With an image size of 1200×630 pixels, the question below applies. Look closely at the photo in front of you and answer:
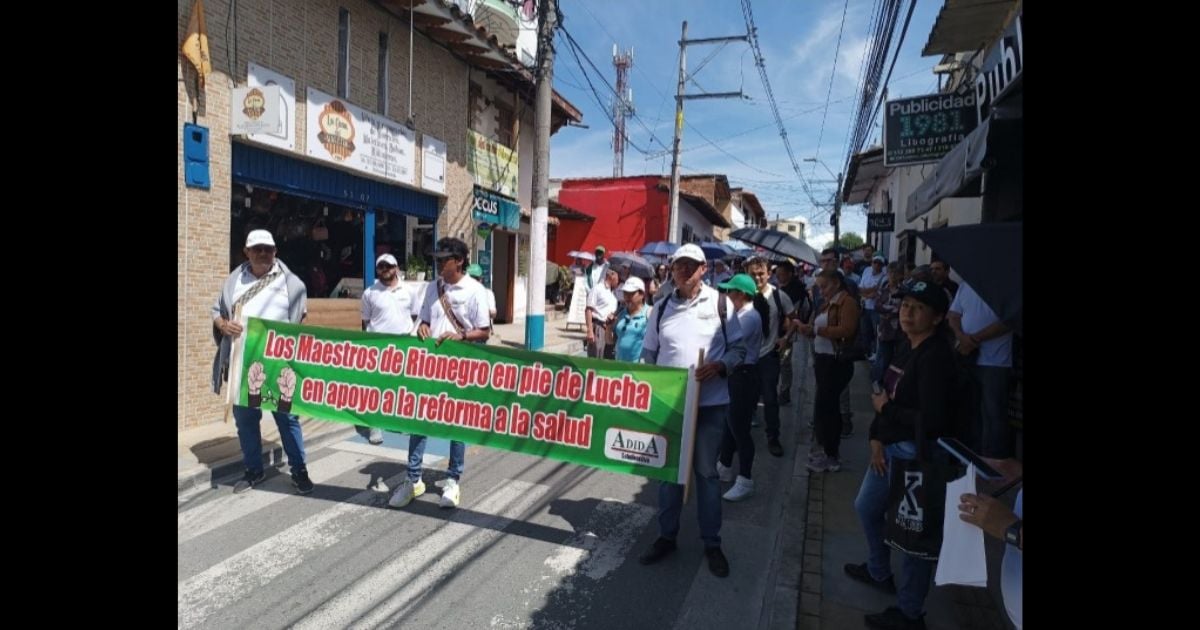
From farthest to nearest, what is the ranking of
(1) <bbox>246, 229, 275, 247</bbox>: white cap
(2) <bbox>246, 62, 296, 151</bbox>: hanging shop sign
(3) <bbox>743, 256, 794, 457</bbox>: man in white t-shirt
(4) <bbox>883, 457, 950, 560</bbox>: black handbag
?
(2) <bbox>246, 62, 296, 151</bbox>: hanging shop sign < (3) <bbox>743, 256, 794, 457</bbox>: man in white t-shirt < (1) <bbox>246, 229, 275, 247</bbox>: white cap < (4) <bbox>883, 457, 950, 560</bbox>: black handbag

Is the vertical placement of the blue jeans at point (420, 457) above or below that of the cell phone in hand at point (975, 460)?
below

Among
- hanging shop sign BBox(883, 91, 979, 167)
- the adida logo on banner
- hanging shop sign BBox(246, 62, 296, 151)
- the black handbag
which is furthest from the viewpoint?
hanging shop sign BBox(883, 91, 979, 167)

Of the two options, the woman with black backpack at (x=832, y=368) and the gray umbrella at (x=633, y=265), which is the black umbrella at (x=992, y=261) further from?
the gray umbrella at (x=633, y=265)

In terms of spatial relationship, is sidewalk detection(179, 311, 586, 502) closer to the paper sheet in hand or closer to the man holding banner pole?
the man holding banner pole

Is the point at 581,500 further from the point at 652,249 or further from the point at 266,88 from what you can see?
the point at 652,249

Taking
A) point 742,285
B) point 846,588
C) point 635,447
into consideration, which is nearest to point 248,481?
point 635,447

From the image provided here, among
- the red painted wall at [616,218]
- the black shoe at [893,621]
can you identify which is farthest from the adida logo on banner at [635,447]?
the red painted wall at [616,218]

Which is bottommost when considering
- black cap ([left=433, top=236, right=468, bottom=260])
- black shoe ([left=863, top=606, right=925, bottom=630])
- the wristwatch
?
black shoe ([left=863, top=606, right=925, bottom=630])

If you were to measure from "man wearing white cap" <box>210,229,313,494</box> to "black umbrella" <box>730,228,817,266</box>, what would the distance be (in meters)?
7.54

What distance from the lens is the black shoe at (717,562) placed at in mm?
3789

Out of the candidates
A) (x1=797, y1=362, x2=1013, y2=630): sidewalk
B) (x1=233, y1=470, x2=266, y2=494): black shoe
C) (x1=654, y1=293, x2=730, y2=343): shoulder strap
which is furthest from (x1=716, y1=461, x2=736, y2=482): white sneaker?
(x1=233, y1=470, x2=266, y2=494): black shoe

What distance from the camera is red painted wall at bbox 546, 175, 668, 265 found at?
88.7ft

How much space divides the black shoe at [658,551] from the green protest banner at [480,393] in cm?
44

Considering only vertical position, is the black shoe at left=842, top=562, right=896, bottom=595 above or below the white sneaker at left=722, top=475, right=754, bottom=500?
below
